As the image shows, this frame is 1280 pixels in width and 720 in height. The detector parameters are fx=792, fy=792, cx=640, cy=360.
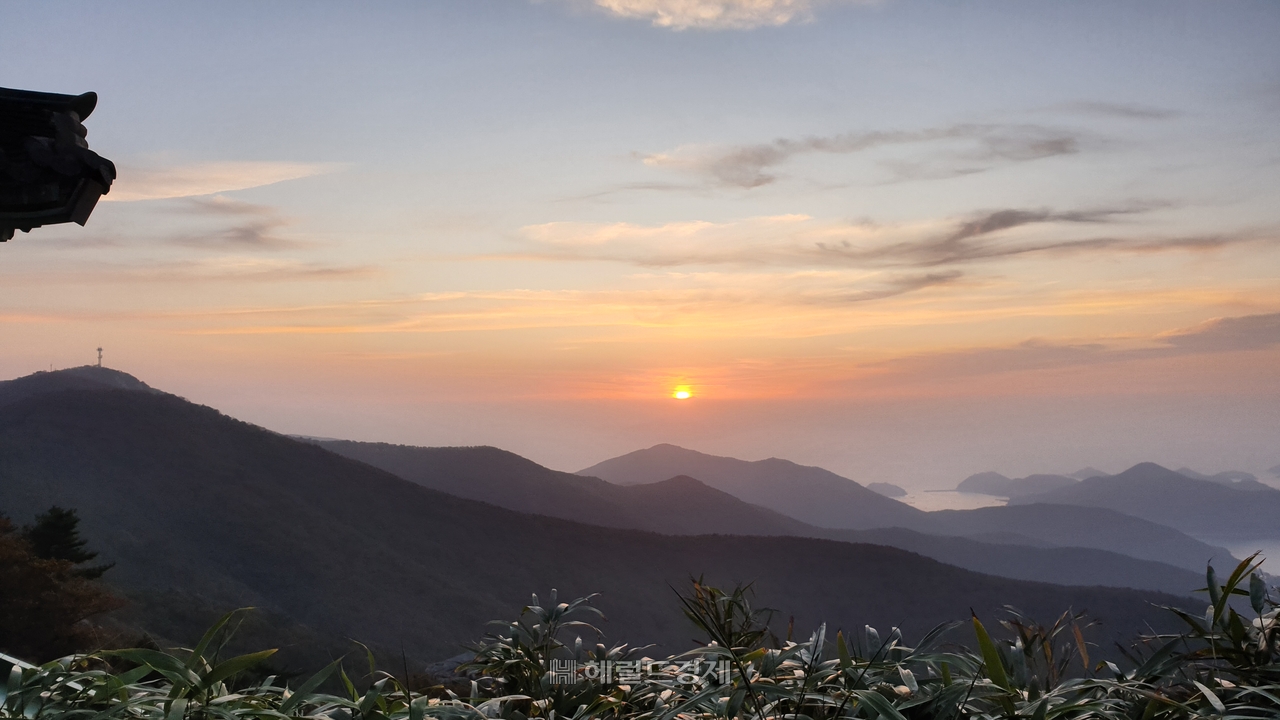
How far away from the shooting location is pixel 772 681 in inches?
125

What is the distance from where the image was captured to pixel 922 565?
83.8m

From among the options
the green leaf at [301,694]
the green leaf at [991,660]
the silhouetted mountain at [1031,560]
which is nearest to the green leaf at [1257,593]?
the green leaf at [991,660]

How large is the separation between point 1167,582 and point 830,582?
16776 cm

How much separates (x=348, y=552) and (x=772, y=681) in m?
67.0

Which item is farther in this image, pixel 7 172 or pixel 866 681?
pixel 7 172

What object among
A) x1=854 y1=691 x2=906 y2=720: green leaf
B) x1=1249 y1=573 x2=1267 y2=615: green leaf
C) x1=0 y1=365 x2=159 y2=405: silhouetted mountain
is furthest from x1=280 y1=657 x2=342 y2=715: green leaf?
x1=0 y1=365 x2=159 y2=405: silhouetted mountain

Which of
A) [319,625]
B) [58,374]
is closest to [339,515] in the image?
[319,625]

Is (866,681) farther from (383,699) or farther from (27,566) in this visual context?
(27,566)

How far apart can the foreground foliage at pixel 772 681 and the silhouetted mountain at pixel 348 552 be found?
41109 mm

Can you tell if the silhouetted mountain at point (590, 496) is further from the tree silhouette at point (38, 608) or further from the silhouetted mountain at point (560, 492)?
the tree silhouette at point (38, 608)

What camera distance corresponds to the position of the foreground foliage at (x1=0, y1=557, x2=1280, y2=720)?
295 centimetres

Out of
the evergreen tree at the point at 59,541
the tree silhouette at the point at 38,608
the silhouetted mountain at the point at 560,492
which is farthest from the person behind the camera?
the silhouetted mountain at the point at 560,492

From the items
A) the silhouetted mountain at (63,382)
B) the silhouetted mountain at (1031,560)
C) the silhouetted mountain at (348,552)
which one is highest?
the silhouetted mountain at (63,382)

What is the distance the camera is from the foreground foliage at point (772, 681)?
2947 millimetres
